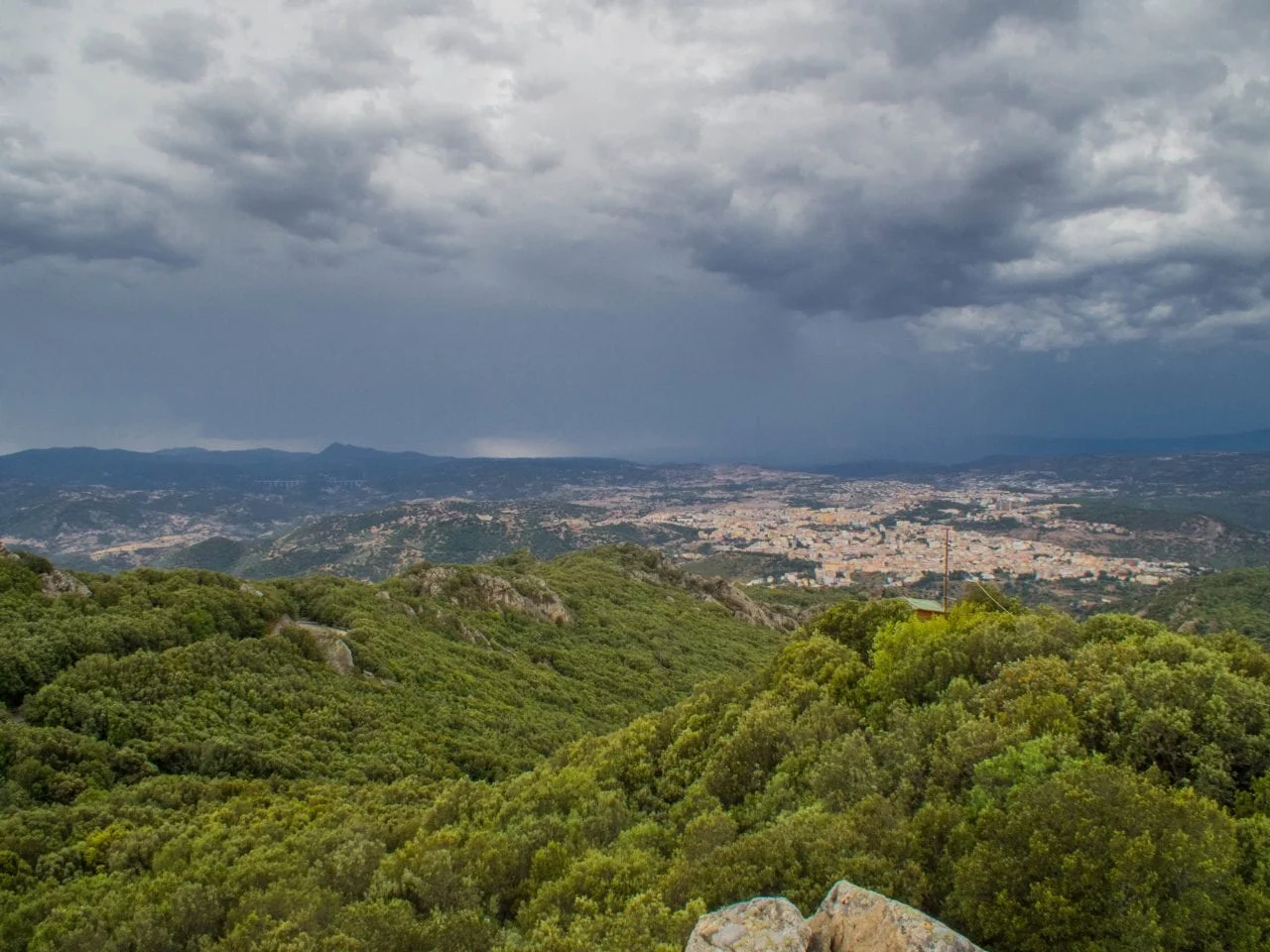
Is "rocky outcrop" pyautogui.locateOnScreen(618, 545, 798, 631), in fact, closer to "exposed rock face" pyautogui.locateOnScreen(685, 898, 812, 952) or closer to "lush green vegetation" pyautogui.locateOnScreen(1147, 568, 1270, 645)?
"lush green vegetation" pyautogui.locateOnScreen(1147, 568, 1270, 645)

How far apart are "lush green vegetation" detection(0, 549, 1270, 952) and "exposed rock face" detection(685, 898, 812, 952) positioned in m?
0.44

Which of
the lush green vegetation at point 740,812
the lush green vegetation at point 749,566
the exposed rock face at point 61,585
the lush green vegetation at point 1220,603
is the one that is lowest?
the lush green vegetation at point 749,566

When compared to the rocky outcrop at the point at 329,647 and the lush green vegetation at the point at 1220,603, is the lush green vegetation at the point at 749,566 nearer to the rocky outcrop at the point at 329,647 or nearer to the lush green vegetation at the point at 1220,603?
the lush green vegetation at the point at 1220,603

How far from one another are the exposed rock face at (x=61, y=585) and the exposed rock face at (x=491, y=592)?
73.3 feet

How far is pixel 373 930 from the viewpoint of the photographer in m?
10.5

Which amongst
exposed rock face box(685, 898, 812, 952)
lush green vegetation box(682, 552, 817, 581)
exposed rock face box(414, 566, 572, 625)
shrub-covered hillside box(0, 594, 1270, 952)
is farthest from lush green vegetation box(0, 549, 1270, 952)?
lush green vegetation box(682, 552, 817, 581)

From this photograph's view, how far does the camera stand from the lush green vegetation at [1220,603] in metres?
70.5

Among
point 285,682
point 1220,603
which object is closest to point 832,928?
point 285,682

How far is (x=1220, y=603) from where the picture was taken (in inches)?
3155

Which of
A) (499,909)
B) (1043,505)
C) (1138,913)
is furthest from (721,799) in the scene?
(1043,505)

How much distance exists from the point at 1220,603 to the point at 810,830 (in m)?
96.4

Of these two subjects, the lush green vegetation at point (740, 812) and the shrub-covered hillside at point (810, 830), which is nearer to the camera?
the shrub-covered hillside at point (810, 830)

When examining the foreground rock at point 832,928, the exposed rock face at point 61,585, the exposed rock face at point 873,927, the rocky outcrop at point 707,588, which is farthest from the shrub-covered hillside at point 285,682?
the rocky outcrop at point 707,588

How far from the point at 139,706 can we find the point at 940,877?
25130 mm
